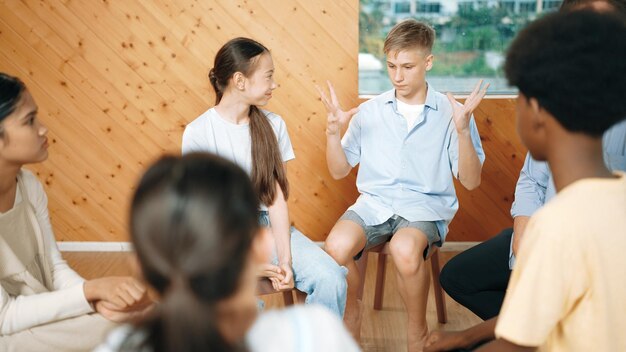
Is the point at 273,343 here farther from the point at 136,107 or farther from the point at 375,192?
the point at 136,107

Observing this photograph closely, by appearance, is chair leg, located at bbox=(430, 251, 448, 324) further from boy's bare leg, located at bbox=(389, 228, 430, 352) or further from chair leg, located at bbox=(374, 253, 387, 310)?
boy's bare leg, located at bbox=(389, 228, 430, 352)

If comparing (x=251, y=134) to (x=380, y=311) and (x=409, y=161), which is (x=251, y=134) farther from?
(x=380, y=311)

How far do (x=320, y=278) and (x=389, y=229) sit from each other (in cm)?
44

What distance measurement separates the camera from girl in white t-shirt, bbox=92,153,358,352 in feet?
2.91

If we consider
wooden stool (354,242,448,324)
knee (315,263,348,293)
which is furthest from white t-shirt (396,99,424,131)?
knee (315,263,348,293)

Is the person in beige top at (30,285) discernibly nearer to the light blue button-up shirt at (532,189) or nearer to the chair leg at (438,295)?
the light blue button-up shirt at (532,189)

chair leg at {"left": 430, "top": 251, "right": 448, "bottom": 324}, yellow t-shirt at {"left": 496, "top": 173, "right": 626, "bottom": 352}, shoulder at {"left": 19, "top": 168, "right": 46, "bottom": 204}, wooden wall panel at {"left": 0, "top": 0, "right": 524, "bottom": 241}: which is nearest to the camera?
yellow t-shirt at {"left": 496, "top": 173, "right": 626, "bottom": 352}

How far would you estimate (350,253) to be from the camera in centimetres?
237

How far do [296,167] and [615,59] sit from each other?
230cm

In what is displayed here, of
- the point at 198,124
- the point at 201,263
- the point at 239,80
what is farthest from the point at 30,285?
the point at 201,263

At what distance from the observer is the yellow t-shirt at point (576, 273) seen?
113cm

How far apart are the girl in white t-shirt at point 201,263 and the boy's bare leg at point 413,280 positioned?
1.40 m

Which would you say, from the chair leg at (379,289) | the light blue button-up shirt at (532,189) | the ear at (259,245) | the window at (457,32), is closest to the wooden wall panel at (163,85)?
the window at (457,32)

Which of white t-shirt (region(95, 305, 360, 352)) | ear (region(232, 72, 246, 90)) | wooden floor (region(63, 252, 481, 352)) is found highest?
ear (region(232, 72, 246, 90))
